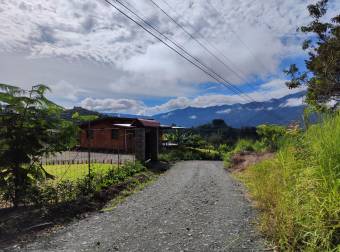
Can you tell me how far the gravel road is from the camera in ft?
20.3

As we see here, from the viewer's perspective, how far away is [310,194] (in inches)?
193

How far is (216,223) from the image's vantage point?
743cm

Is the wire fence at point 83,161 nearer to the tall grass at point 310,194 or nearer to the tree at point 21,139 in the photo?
the tree at point 21,139

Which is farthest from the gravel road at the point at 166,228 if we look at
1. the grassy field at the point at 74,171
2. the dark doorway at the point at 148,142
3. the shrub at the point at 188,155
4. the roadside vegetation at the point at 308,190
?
the shrub at the point at 188,155

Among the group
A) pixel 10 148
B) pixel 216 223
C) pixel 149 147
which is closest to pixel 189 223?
pixel 216 223

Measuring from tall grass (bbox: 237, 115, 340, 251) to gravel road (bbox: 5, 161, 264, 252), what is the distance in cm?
66

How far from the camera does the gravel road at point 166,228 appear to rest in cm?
618

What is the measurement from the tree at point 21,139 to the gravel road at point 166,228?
68.5 inches

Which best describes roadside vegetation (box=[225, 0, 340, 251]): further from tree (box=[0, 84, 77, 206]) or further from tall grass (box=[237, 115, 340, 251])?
tree (box=[0, 84, 77, 206])

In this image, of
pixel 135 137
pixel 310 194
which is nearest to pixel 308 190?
pixel 310 194

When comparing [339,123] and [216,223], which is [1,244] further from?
[339,123]

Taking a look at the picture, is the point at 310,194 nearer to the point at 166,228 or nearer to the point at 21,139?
the point at 166,228

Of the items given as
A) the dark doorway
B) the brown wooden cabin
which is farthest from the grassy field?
the dark doorway

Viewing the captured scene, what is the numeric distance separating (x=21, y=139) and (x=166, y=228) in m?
3.82
